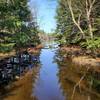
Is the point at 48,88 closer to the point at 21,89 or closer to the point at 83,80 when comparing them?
the point at 21,89

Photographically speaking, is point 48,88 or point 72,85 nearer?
point 48,88

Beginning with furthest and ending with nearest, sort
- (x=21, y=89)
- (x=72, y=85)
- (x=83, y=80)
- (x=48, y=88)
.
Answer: (x=83, y=80) → (x=72, y=85) → (x=48, y=88) → (x=21, y=89)

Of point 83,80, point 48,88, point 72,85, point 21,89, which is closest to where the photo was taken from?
point 21,89

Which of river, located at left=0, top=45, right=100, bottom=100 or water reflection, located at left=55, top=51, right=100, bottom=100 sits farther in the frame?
river, located at left=0, top=45, right=100, bottom=100

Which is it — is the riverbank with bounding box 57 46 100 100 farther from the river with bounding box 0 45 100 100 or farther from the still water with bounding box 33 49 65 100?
the still water with bounding box 33 49 65 100

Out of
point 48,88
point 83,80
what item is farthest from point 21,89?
point 83,80

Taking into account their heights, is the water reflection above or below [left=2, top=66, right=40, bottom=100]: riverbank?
below

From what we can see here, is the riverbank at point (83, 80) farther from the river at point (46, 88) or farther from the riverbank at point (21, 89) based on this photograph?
the riverbank at point (21, 89)

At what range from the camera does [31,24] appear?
A: 63.8m

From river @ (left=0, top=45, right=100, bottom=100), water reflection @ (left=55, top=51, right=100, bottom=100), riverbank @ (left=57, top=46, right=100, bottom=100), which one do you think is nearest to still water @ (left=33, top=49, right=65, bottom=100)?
river @ (left=0, top=45, right=100, bottom=100)

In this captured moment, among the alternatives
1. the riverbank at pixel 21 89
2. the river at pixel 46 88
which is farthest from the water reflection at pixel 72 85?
the riverbank at pixel 21 89

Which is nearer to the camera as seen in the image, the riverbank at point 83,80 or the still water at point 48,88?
the still water at point 48,88

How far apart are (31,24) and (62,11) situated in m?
11.7

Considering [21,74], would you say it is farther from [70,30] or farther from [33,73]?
[70,30]
